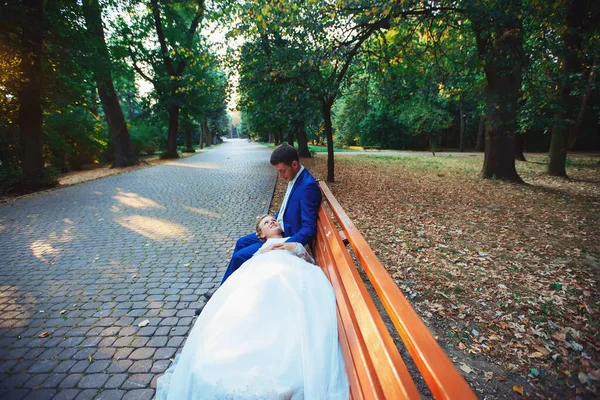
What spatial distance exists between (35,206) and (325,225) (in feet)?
30.5

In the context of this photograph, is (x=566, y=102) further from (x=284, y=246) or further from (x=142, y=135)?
(x=142, y=135)

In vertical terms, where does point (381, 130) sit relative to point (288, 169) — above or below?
above

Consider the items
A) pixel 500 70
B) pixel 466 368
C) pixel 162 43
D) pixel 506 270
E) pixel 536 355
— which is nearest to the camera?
pixel 466 368

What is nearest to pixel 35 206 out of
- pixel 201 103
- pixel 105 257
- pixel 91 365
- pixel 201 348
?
pixel 105 257

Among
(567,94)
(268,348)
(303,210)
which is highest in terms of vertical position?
(567,94)

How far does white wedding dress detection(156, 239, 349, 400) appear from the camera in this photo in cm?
143

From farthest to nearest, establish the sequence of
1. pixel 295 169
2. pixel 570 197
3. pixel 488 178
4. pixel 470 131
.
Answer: pixel 470 131, pixel 488 178, pixel 570 197, pixel 295 169

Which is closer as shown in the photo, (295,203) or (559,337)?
(559,337)

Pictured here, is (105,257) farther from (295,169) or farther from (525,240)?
(525,240)

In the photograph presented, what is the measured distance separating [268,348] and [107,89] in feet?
58.0

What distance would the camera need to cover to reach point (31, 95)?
9383 mm

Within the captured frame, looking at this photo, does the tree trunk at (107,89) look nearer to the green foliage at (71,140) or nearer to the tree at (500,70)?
the green foliage at (71,140)

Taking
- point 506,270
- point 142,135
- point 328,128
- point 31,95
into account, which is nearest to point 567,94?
point 328,128

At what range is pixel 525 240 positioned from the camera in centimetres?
506
